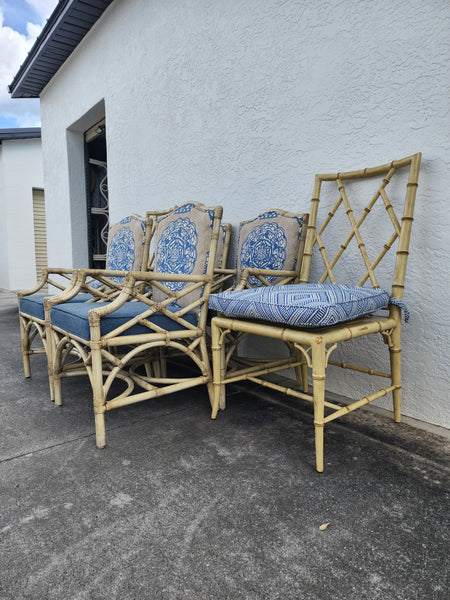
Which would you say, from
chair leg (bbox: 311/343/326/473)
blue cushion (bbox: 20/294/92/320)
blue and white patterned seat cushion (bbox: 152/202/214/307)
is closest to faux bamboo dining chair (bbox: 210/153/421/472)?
chair leg (bbox: 311/343/326/473)

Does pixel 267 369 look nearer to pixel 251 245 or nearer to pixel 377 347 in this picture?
pixel 377 347

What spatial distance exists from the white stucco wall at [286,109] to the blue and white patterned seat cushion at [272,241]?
0.16m

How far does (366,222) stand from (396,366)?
0.70 metres

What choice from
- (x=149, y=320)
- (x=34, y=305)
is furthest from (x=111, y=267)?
(x=149, y=320)

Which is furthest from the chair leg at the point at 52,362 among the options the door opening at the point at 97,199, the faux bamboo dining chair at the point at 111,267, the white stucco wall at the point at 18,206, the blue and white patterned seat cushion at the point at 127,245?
the white stucco wall at the point at 18,206

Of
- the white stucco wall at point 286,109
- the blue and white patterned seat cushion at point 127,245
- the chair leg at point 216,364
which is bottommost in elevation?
the chair leg at point 216,364

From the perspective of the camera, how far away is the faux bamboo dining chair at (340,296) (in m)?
1.21

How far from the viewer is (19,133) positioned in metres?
8.57

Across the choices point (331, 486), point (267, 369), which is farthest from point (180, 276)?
point (331, 486)

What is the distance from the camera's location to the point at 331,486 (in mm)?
1147

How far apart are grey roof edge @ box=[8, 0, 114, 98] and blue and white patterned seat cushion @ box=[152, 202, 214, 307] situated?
10.4ft

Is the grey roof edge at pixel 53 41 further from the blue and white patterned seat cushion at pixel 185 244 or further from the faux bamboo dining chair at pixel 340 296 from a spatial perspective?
the faux bamboo dining chair at pixel 340 296

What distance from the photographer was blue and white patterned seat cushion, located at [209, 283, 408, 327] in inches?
46.2

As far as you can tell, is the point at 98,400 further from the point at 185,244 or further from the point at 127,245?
the point at 127,245
